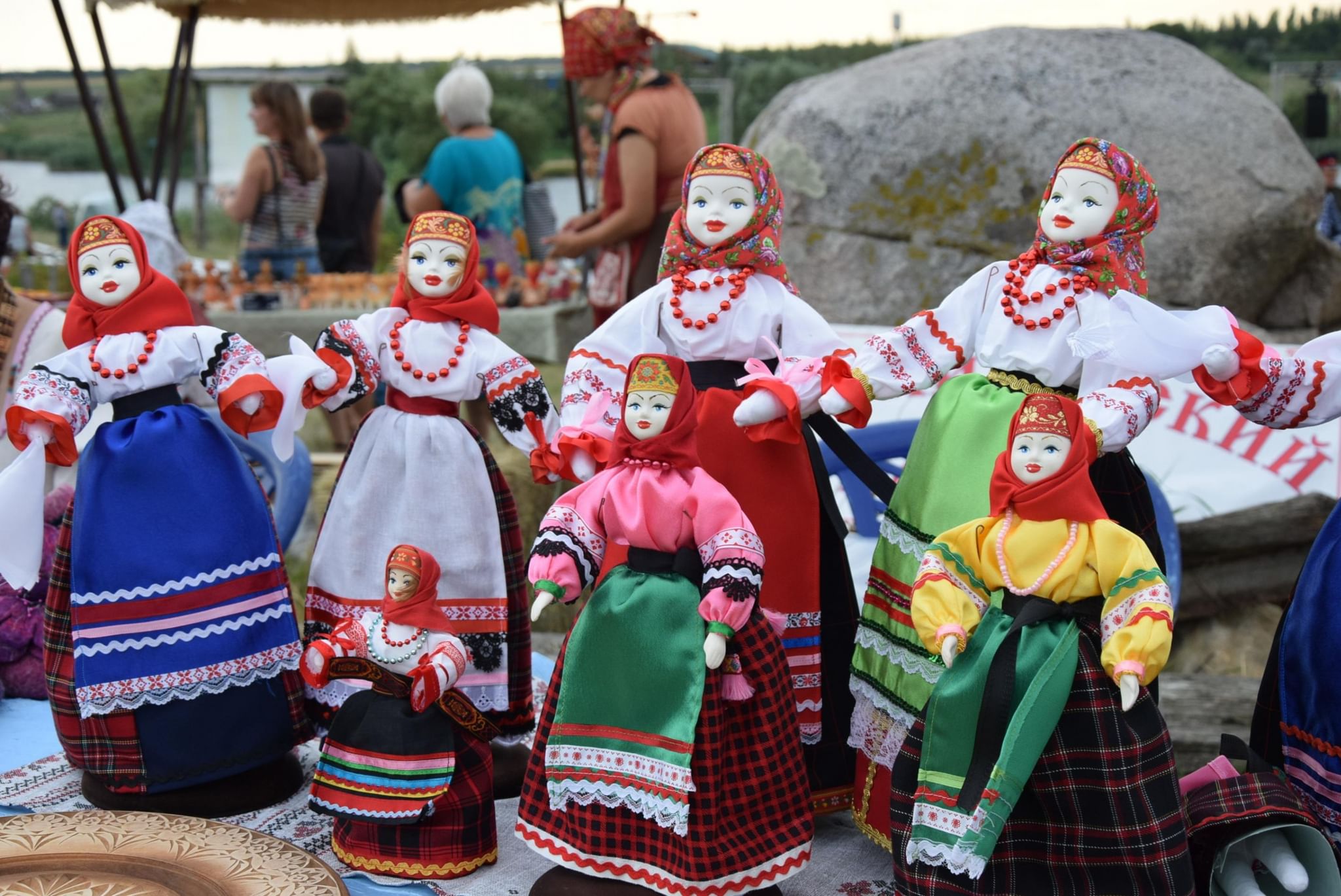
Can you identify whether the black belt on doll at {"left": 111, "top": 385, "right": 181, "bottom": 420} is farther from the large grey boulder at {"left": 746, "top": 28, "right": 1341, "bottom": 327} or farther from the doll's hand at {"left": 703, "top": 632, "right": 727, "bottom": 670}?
the large grey boulder at {"left": 746, "top": 28, "right": 1341, "bottom": 327}

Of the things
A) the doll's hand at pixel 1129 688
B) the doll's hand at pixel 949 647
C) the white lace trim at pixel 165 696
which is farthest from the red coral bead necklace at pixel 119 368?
the doll's hand at pixel 1129 688

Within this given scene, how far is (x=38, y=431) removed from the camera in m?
2.62

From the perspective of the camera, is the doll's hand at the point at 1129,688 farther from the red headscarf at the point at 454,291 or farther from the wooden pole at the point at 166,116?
the wooden pole at the point at 166,116

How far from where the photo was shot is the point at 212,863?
7.31ft

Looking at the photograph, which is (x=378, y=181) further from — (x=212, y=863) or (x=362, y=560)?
(x=212, y=863)

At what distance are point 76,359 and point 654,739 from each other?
143 cm

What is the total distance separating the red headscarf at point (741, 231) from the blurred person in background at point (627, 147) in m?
1.55

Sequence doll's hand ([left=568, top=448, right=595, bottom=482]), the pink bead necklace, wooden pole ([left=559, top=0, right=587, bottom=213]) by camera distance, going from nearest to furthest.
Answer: the pink bead necklace
doll's hand ([left=568, top=448, right=595, bottom=482])
wooden pole ([left=559, top=0, right=587, bottom=213])

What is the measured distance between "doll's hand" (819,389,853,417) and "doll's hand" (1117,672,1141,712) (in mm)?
773

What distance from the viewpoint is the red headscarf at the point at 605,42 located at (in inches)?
180

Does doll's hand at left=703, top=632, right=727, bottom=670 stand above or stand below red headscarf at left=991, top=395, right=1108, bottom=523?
below

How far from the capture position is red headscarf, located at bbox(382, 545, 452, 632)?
2.57 m

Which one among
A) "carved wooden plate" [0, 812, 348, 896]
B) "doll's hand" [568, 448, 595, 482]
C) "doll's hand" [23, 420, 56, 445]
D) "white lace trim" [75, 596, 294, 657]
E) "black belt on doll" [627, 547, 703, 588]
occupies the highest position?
"doll's hand" [23, 420, 56, 445]

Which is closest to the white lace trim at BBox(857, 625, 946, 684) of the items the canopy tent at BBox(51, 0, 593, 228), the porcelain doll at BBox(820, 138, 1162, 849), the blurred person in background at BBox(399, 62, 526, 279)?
the porcelain doll at BBox(820, 138, 1162, 849)
